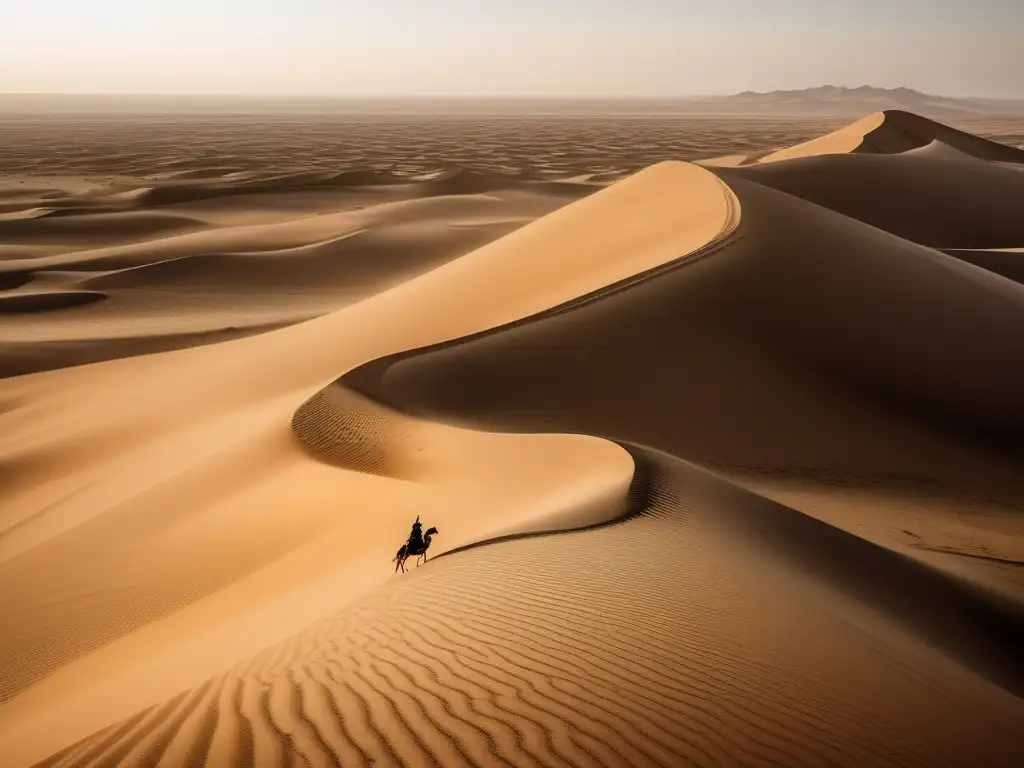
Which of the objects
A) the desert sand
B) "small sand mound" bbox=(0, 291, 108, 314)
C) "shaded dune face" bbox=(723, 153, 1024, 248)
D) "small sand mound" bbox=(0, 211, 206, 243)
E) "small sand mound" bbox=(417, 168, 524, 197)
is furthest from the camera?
"small sand mound" bbox=(417, 168, 524, 197)

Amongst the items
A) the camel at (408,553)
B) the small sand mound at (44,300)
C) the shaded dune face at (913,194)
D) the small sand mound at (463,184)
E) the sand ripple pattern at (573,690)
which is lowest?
the small sand mound at (463,184)

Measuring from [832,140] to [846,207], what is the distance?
22.6 metres

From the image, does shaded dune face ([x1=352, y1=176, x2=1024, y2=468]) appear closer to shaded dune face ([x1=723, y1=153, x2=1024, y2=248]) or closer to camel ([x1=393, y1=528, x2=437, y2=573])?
camel ([x1=393, y1=528, x2=437, y2=573])

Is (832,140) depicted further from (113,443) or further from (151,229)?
(113,443)

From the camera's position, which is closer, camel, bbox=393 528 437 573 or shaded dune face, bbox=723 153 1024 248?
camel, bbox=393 528 437 573

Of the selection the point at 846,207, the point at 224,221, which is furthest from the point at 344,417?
the point at 224,221

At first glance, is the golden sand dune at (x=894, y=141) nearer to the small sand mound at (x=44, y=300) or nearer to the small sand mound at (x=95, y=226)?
the small sand mound at (x=95, y=226)

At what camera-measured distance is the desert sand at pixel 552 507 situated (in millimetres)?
3963

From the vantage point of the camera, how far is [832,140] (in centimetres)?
5275

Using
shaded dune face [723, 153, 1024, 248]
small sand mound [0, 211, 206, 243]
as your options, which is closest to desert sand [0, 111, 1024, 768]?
shaded dune face [723, 153, 1024, 248]

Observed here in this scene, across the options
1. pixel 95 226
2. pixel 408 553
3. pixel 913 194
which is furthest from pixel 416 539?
pixel 95 226

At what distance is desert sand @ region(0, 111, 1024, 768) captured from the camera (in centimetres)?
396

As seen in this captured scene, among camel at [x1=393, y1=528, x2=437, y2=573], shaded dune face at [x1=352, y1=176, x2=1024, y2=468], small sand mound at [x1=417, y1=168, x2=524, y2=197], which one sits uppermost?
camel at [x1=393, y1=528, x2=437, y2=573]

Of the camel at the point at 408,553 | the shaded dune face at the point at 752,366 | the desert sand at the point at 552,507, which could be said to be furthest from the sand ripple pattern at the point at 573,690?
the shaded dune face at the point at 752,366
